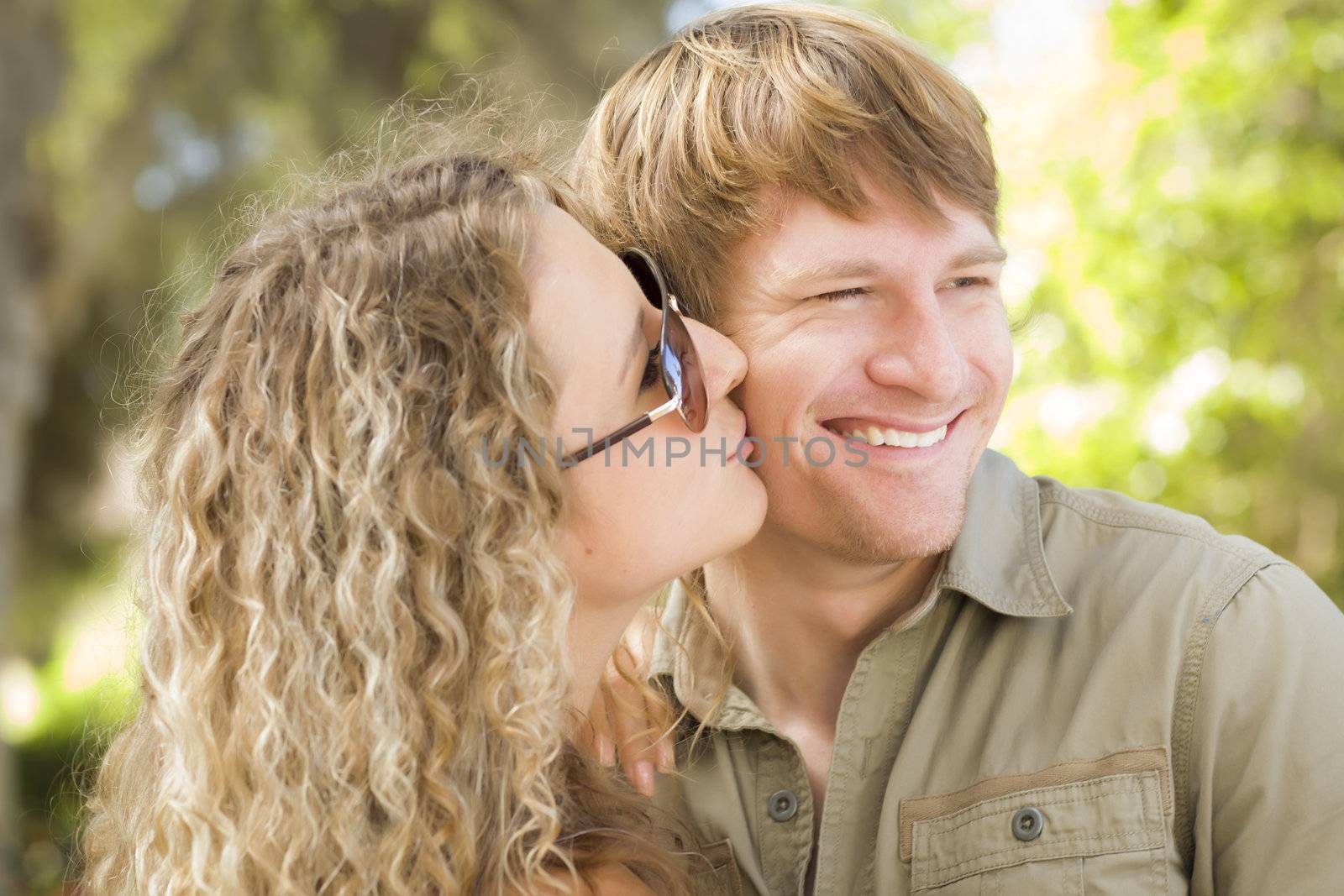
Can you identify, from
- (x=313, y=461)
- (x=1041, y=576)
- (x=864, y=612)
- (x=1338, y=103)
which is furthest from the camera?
(x=1338, y=103)

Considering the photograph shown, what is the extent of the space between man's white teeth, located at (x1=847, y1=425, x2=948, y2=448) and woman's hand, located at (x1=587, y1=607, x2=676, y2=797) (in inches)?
23.2

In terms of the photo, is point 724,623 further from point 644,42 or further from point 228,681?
point 644,42

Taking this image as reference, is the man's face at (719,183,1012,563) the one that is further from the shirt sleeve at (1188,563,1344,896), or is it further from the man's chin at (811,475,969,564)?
the shirt sleeve at (1188,563,1344,896)

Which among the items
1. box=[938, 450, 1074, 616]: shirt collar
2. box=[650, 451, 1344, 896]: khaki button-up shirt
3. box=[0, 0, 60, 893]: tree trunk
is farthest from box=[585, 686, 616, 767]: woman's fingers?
box=[0, 0, 60, 893]: tree trunk

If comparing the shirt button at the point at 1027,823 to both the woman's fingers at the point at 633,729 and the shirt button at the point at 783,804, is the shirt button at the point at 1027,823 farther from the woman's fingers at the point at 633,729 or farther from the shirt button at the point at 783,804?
the woman's fingers at the point at 633,729

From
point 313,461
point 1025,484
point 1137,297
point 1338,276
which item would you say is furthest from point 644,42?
point 313,461

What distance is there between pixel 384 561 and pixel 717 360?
674mm

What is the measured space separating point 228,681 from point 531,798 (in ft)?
1.52

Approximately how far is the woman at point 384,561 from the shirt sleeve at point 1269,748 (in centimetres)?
80

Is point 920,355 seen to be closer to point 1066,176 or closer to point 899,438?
point 899,438

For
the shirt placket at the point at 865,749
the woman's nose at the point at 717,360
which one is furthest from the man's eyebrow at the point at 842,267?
the shirt placket at the point at 865,749

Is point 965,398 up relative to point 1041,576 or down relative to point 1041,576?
up

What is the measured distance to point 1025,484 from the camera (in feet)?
7.87

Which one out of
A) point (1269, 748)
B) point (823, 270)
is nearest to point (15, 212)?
point (823, 270)
